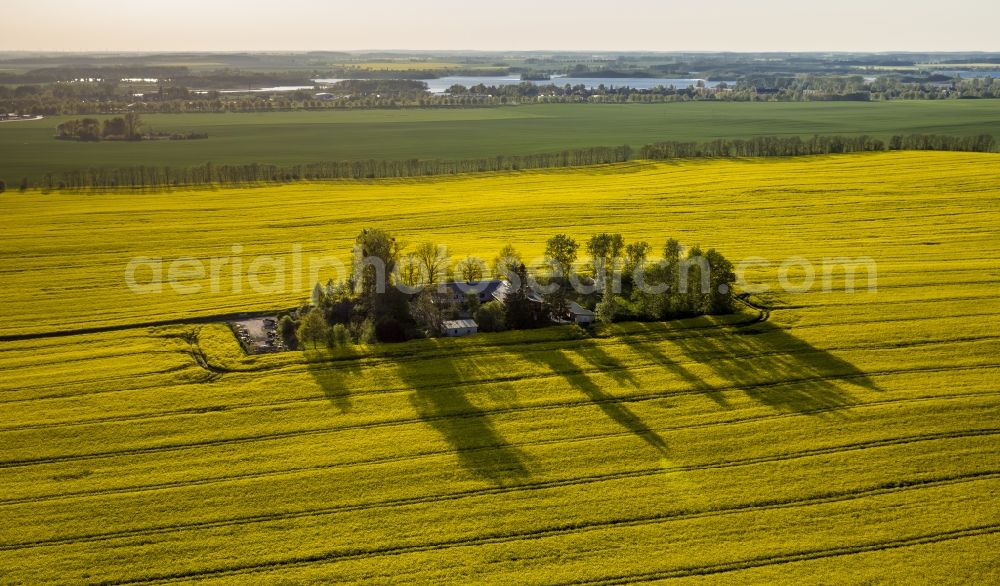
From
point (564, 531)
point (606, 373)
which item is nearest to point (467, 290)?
point (606, 373)

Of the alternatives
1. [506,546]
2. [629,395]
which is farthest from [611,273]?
[506,546]

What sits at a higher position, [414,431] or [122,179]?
[122,179]

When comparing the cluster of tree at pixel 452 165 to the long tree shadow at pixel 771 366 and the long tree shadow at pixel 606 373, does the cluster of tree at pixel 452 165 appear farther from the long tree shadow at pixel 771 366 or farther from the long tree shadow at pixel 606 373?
the long tree shadow at pixel 771 366

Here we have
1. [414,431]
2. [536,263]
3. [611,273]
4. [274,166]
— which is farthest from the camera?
[274,166]

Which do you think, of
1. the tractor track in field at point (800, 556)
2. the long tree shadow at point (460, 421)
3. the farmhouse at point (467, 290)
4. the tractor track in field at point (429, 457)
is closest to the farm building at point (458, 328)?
the long tree shadow at point (460, 421)

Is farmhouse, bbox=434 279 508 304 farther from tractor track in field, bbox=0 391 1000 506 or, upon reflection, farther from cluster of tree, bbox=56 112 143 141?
cluster of tree, bbox=56 112 143 141

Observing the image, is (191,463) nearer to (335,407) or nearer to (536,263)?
(335,407)
